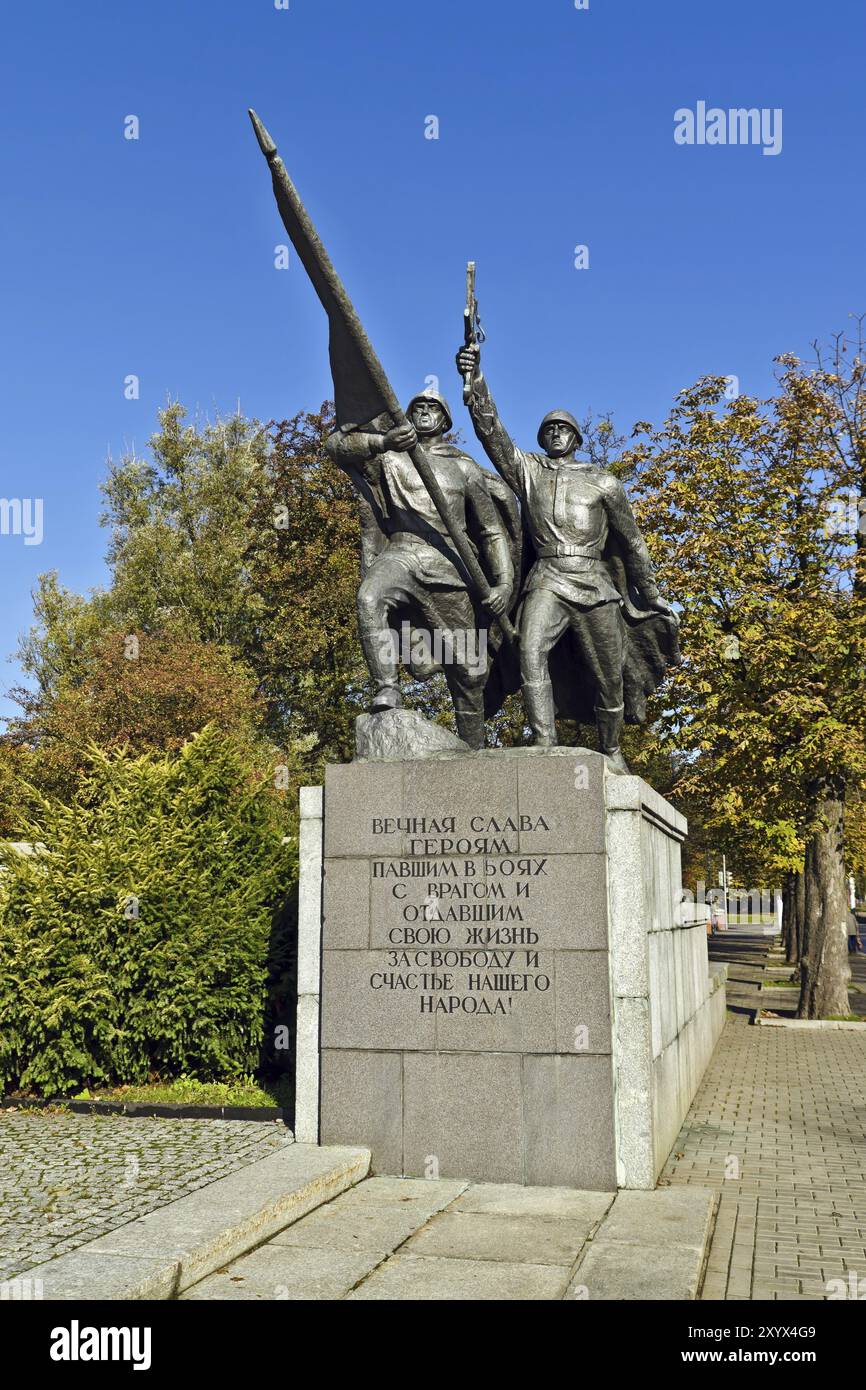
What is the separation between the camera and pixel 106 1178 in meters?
6.21

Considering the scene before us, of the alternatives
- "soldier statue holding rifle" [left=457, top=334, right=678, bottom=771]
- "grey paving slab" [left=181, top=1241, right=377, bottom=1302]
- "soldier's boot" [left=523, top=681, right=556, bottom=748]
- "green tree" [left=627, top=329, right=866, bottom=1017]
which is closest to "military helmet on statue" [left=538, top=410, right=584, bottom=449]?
"soldier statue holding rifle" [left=457, top=334, right=678, bottom=771]

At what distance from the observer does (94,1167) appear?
6.52 meters

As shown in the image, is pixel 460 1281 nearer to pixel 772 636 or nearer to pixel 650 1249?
pixel 650 1249

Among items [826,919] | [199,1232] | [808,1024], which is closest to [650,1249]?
[199,1232]

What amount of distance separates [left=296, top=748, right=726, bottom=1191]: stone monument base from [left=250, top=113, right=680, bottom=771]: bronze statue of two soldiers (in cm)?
80

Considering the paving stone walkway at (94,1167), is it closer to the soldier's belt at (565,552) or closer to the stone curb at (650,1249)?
the stone curb at (650,1249)

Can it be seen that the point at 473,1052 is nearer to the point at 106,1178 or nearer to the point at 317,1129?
the point at 317,1129

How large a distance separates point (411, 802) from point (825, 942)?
42.3 feet

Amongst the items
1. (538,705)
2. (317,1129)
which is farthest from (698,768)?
(317,1129)

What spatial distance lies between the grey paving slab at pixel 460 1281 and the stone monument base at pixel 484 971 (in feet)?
5.48

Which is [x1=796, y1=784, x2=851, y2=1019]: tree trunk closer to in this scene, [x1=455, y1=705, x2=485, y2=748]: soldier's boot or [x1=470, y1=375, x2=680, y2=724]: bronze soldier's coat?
[x1=470, y1=375, x2=680, y2=724]: bronze soldier's coat

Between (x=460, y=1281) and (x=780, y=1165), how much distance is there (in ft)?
11.9

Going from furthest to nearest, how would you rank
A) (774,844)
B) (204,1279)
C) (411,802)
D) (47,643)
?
(47,643) < (774,844) < (411,802) < (204,1279)

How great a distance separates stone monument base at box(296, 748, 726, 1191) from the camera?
21.6 ft
